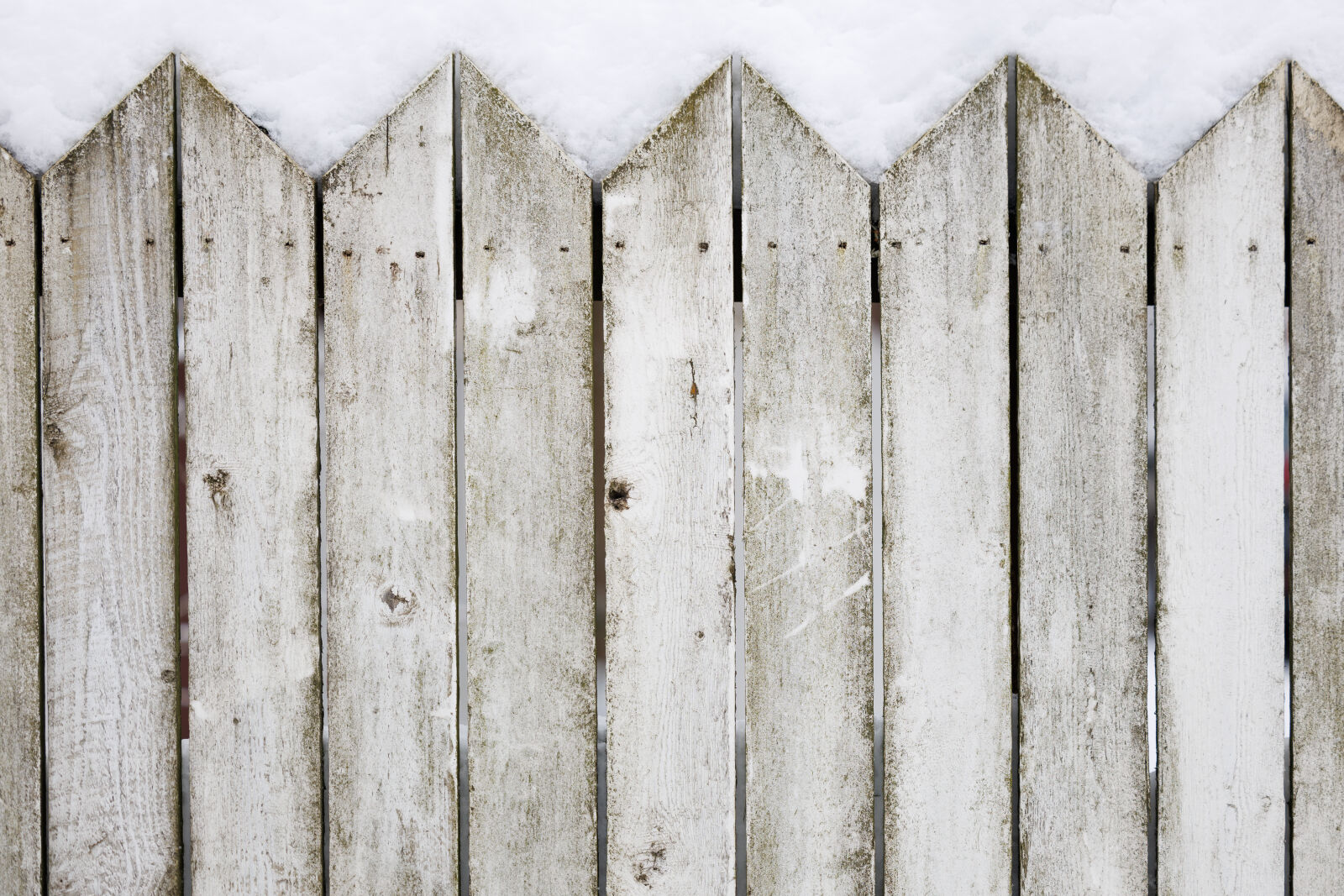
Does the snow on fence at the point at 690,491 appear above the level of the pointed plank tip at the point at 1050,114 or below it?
below

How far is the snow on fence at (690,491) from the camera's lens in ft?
3.89

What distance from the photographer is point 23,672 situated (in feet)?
4.06

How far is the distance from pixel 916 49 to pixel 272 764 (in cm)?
142

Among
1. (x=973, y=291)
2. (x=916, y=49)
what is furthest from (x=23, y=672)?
Answer: (x=916, y=49)

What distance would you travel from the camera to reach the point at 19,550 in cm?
123

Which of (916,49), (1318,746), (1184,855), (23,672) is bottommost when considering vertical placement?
(1184,855)

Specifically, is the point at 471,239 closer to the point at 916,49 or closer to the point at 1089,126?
the point at 916,49

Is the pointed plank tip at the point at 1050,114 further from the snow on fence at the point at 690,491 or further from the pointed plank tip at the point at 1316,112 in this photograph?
the pointed plank tip at the point at 1316,112

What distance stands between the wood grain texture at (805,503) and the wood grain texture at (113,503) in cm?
85

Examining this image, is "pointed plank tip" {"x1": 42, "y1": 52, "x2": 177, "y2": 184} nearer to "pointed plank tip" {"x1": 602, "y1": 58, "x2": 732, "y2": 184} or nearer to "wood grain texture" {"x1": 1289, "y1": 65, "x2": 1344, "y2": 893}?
"pointed plank tip" {"x1": 602, "y1": 58, "x2": 732, "y2": 184}

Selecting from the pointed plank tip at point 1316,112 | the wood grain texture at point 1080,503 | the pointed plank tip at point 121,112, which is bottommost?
the wood grain texture at point 1080,503

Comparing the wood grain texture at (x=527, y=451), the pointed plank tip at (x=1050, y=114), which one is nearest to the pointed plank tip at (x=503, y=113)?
the wood grain texture at (x=527, y=451)

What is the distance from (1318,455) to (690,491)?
902 millimetres

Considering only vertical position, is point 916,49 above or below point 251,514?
above
